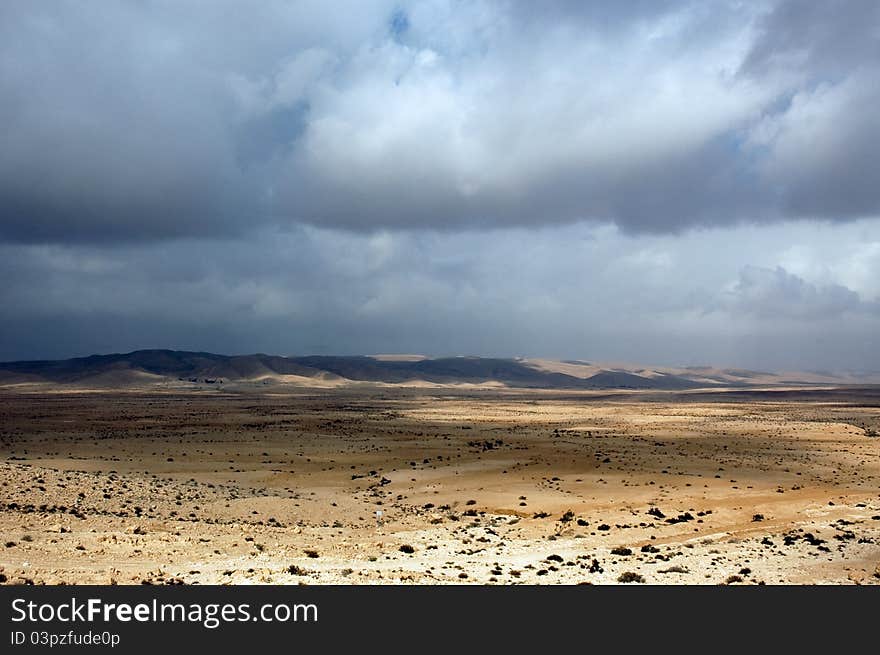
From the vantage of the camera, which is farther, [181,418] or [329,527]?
[181,418]

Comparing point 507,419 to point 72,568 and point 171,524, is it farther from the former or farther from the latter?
point 72,568

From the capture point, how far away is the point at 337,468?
1572 inches

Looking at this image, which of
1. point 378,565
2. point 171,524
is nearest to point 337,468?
point 171,524

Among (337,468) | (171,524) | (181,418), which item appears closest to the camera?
(171,524)

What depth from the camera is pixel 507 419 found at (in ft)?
270

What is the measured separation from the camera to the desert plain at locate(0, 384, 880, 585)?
1602 cm

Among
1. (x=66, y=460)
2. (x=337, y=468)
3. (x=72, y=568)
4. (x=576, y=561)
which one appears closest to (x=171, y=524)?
(x=72, y=568)

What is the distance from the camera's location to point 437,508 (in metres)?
27.9

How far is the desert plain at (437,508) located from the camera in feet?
52.5
